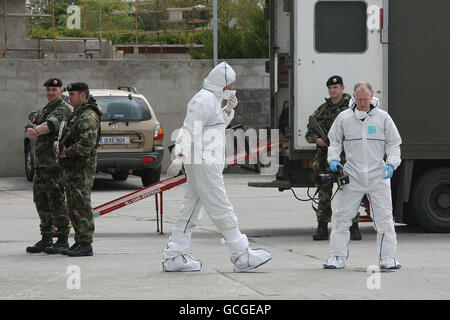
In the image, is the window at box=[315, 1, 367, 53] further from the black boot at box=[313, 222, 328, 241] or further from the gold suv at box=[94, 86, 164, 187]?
the gold suv at box=[94, 86, 164, 187]

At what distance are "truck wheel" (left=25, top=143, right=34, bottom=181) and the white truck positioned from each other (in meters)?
9.19

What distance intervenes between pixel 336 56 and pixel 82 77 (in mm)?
11049

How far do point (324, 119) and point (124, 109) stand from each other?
283 inches

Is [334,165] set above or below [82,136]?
below

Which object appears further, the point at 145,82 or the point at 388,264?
the point at 145,82

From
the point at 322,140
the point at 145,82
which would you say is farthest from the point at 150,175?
the point at 322,140

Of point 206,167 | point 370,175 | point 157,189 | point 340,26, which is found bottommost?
point 157,189

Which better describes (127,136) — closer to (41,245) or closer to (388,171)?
(41,245)

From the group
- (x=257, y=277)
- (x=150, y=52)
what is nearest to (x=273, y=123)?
(x=257, y=277)

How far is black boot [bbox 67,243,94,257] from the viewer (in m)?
10.0

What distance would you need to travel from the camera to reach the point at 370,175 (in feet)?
29.2

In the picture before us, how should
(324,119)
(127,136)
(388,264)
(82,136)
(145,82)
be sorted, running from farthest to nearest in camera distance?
(145,82) → (127,136) → (324,119) → (82,136) → (388,264)

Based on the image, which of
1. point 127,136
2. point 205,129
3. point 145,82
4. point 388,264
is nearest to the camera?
point 205,129

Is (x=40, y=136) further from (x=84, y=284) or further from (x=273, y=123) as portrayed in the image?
(x=273, y=123)
